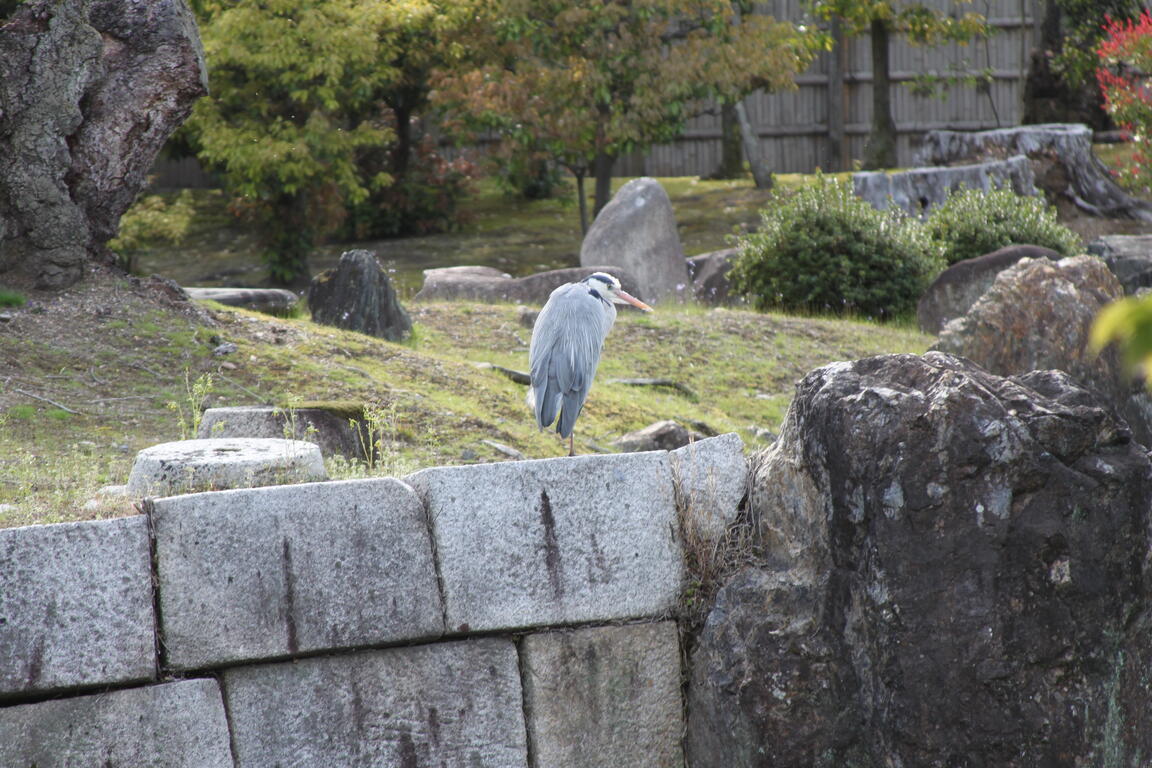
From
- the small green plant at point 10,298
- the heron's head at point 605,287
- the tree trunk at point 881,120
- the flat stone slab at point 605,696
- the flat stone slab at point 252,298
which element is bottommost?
the flat stone slab at point 605,696

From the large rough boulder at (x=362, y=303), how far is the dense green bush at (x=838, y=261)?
440 centimetres

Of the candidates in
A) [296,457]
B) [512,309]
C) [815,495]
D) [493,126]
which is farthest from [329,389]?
[493,126]

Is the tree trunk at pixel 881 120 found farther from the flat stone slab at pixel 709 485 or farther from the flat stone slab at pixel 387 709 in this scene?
the flat stone slab at pixel 387 709

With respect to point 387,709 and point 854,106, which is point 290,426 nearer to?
point 387,709

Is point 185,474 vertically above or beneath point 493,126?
beneath

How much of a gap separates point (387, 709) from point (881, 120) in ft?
58.5

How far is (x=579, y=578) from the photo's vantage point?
4000 millimetres

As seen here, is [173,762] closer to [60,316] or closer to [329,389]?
[329,389]

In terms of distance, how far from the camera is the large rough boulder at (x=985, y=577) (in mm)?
3518

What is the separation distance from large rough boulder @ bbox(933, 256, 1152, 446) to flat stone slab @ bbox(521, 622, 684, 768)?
146 inches

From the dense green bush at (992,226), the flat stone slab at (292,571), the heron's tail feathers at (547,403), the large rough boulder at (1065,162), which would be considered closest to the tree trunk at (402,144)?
the large rough boulder at (1065,162)

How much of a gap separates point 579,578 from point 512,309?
638cm

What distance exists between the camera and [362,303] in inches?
339

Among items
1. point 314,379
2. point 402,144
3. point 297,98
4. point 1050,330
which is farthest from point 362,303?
point 402,144
